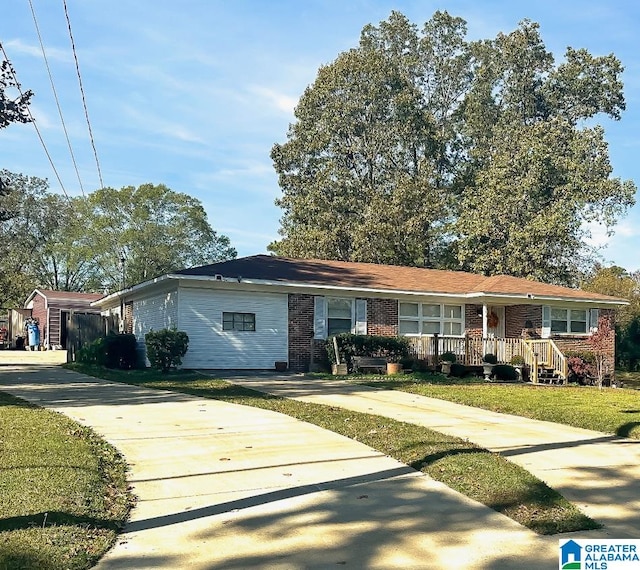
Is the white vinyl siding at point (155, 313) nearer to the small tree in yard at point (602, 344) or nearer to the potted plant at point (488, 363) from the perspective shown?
the potted plant at point (488, 363)

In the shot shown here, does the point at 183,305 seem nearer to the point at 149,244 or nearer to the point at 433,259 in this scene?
the point at 433,259

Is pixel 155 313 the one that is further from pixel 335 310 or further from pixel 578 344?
pixel 578 344

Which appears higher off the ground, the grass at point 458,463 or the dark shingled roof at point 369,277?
the dark shingled roof at point 369,277

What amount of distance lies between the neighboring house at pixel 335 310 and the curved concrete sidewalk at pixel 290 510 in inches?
411

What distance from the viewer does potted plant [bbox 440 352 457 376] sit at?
20.6 meters

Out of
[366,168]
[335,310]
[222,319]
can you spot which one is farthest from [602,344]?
[366,168]

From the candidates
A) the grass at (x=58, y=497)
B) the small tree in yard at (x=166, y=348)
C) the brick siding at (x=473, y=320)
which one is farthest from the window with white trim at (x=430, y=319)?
the grass at (x=58, y=497)

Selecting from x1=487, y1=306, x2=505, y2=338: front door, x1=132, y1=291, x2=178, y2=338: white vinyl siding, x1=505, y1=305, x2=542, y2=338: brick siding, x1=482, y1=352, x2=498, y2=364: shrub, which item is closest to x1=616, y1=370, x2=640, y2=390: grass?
x1=505, y1=305, x2=542, y2=338: brick siding

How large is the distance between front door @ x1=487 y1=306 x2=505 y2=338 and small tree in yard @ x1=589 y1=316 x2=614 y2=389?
10.5 ft

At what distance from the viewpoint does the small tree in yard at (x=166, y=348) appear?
18.6 m

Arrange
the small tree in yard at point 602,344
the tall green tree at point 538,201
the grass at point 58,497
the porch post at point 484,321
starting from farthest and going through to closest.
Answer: the tall green tree at point 538,201, the porch post at point 484,321, the small tree in yard at point 602,344, the grass at point 58,497

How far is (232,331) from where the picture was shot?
2016 centimetres

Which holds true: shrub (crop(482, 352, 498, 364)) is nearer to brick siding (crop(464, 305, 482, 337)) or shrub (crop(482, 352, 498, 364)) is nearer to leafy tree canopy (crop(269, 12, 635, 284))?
brick siding (crop(464, 305, 482, 337))

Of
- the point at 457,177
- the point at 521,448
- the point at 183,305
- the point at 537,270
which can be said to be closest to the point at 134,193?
the point at 457,177
